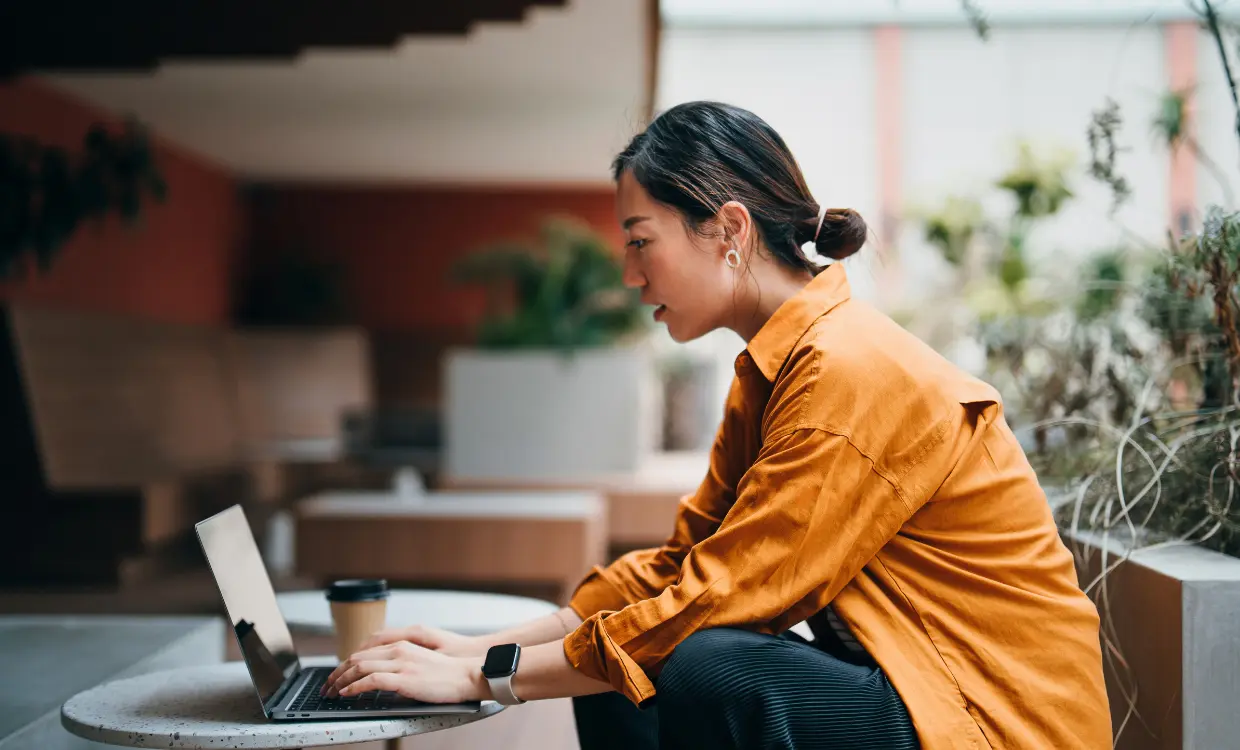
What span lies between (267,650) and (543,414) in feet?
10.9

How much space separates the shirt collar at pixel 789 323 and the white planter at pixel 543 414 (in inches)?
131

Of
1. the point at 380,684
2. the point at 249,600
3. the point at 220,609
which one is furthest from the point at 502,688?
the point at 220,609

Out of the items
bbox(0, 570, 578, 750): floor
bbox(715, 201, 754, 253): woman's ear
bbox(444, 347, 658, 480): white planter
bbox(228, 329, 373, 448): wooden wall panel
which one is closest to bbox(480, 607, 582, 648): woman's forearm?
bbox(715, 201, 754, 253): woman's ear

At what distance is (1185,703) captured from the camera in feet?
4.13

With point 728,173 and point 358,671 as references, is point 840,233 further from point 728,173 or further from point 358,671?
point 358,671

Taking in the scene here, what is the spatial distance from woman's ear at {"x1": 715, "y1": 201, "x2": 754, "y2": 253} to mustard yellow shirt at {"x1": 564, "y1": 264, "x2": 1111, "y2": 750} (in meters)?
0.16

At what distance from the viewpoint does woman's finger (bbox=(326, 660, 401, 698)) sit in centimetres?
115

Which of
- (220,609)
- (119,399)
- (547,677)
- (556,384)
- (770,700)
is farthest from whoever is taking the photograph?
(119,399)

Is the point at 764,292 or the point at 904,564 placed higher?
the point at 764,292

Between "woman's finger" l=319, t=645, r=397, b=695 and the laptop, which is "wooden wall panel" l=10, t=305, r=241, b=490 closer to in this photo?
the laptop

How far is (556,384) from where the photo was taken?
4.64 metres

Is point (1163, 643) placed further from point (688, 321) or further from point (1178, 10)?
point (1178, 10)

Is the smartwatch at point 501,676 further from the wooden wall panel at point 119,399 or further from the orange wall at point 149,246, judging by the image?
the wooden wall panel at point 119,399

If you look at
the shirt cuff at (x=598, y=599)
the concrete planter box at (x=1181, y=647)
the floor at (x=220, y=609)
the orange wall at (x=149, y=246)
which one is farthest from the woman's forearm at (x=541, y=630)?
the orange wall at (x=149, y=246)
